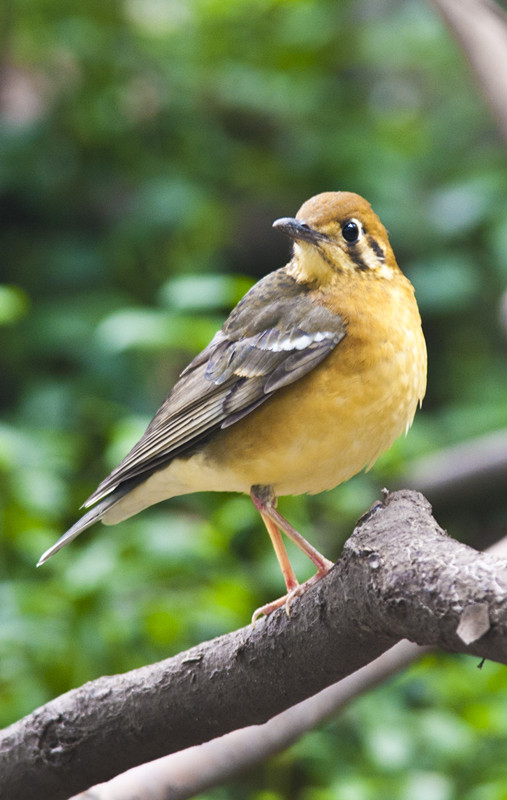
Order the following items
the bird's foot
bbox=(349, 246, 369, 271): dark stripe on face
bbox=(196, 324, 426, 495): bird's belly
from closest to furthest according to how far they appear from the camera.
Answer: the bird's foot < bbox=(196, 324, 426, 495): bird's belly < bbox=(349, 246, 369, 271): dark stripe on face

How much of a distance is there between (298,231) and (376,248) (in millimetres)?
323

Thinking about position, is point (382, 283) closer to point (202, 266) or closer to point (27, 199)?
point (202, 266)

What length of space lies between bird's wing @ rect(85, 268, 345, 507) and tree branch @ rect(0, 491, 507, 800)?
1.99 feet

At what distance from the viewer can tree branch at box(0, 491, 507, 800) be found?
1.77 metres

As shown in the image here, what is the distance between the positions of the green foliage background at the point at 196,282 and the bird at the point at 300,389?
0.65m

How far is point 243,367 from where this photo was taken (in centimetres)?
290

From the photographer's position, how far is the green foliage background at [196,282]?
11.9ft

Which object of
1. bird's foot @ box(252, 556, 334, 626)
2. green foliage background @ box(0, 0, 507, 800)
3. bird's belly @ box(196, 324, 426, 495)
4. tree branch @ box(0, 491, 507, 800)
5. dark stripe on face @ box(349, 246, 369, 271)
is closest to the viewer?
tree branch @ box(0, 491, 507, 800)

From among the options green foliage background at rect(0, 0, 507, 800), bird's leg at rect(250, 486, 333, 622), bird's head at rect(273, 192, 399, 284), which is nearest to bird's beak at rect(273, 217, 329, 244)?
bird's head at rect(273, 192, 399, 284)

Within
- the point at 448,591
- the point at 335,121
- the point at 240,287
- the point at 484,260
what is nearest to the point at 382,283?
the point at 240,287

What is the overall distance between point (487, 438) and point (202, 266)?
5.94 ft

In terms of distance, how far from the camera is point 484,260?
5.99 meters

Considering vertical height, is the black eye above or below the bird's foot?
above

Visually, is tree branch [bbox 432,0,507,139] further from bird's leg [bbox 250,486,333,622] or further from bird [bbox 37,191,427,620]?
bird's leg [bbox 250,486,333,622]
